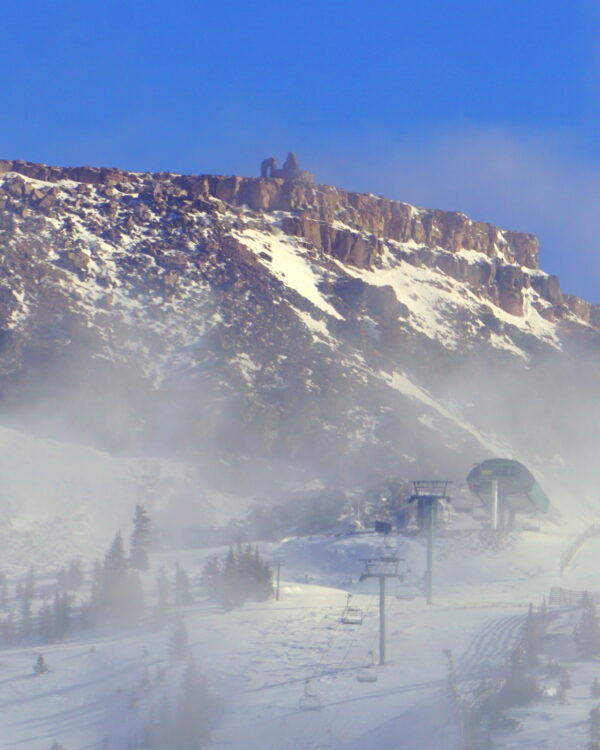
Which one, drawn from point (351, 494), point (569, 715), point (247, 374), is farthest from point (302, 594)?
point (247, 374)

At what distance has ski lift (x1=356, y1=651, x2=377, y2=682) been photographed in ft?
181

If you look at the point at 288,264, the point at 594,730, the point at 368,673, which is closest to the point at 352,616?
the point at 368,673

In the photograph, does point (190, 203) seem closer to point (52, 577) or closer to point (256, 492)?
point (256, 492)

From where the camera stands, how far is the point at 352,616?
66.4 m

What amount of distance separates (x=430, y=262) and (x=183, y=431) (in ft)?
Result: 216

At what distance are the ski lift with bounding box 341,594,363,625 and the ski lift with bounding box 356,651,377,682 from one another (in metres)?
6.78

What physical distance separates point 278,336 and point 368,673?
294ft

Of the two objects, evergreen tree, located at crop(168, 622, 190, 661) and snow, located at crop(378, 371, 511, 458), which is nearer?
evergreen tree, located at crop(168, 622, 190, 661)

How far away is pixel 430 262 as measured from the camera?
602 feet

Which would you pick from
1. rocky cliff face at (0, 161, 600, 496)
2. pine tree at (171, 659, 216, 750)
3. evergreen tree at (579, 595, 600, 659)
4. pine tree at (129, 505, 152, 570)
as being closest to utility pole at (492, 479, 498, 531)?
pine tree at (129, 505, 152, 570)

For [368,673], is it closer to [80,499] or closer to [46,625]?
[46,625]

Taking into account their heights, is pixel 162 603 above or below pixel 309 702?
above

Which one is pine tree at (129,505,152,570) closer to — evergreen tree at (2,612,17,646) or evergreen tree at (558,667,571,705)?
evergreen tree at (2,612,17,646)

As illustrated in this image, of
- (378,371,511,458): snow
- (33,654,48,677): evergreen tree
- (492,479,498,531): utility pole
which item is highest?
(378,371,511,458): snow
